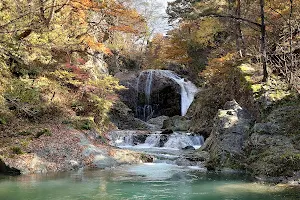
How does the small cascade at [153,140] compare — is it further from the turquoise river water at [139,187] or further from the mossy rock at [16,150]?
the mossy rock at [16,150]

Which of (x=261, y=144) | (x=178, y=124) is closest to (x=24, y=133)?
(x=261, y=144)

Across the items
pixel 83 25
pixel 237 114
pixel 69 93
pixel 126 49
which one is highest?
pixel 126 49

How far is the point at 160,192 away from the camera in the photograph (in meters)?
7.93

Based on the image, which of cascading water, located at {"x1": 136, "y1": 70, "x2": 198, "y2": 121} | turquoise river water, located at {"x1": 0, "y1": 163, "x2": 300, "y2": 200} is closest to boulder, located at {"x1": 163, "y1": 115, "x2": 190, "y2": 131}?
cascading water, located at {"x1": 136, "y1": 70, "x2": 198, "y2": 121}

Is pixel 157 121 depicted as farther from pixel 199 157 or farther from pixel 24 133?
pixel 24 133

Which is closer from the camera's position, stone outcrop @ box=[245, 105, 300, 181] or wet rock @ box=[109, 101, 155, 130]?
stone outcrop @ box=[245, 105, 300, 181]

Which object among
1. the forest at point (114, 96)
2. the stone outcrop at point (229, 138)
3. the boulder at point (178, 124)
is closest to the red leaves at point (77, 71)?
the forest at point (114, 96)

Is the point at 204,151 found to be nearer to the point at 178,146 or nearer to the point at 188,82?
the point at 178,146

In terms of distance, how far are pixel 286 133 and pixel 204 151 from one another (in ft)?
→ 12.1

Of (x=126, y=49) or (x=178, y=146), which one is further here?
(x=126, y=49)

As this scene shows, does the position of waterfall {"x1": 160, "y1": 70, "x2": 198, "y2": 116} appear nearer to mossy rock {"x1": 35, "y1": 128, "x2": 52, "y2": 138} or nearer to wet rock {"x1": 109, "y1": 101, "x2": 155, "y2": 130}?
wet rock {"x1": 109, "y1": 101, "x2": 155, "y2": 130}

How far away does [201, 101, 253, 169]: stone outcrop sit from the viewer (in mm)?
11031

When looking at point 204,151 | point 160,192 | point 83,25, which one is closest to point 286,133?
point 204,151

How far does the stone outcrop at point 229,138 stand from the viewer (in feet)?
36.2
